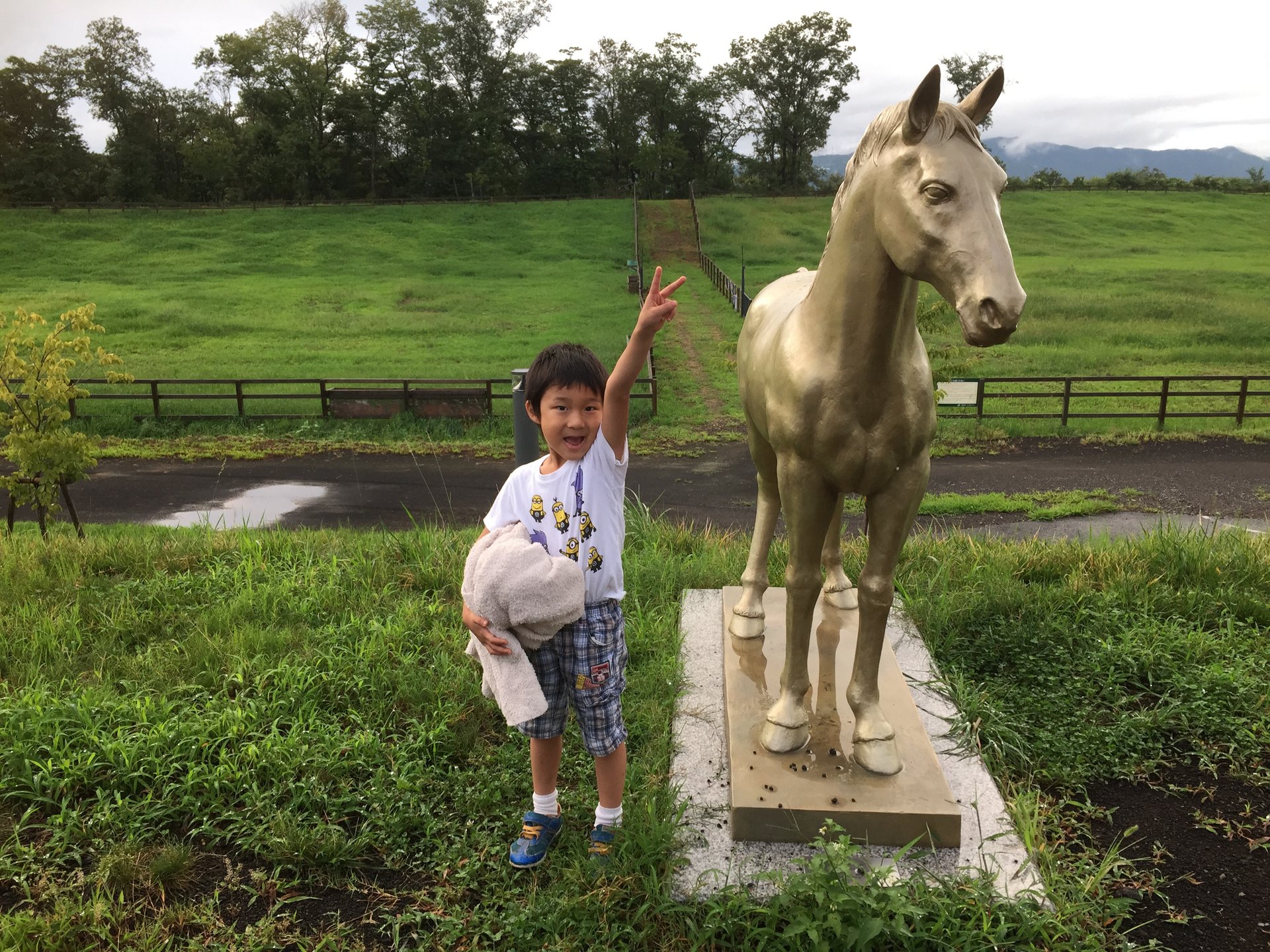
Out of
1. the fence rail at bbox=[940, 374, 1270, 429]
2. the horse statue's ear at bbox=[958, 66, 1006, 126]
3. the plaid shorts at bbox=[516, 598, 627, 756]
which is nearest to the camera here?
the horse statue's ear at bbox=[958, 66, 1006, 126]

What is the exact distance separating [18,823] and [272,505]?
6.83m

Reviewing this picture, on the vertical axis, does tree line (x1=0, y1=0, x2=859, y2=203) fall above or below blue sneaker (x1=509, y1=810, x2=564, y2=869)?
above

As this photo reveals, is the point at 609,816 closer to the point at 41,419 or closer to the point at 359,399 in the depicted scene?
the point at 41,419

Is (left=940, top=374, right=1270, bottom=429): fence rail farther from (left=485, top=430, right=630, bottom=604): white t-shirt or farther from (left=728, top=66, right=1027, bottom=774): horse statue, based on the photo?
(left=485, top=430, right=630, bottom=604): white t-shirt

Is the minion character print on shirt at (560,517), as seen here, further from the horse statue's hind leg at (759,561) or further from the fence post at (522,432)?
the fence post at (522,432)

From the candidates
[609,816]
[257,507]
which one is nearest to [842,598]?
[609,816]

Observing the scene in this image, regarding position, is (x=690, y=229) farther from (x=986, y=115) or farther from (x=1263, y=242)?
(x=986, y=115)

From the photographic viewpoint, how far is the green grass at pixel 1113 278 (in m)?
17.8

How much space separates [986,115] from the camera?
8.07ft

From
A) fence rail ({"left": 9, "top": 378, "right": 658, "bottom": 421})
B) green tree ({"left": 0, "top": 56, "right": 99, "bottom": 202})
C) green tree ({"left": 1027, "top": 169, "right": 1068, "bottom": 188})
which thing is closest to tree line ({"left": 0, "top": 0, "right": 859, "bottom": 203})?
green tree ({"left": 0, "top": 56, "right": 99, "bottom": 202})

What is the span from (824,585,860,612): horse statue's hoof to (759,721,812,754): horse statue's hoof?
1145 mm

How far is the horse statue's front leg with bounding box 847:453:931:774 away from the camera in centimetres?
301

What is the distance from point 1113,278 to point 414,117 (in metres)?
41.5

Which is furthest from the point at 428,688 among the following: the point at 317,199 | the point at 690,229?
the point at 317,199
